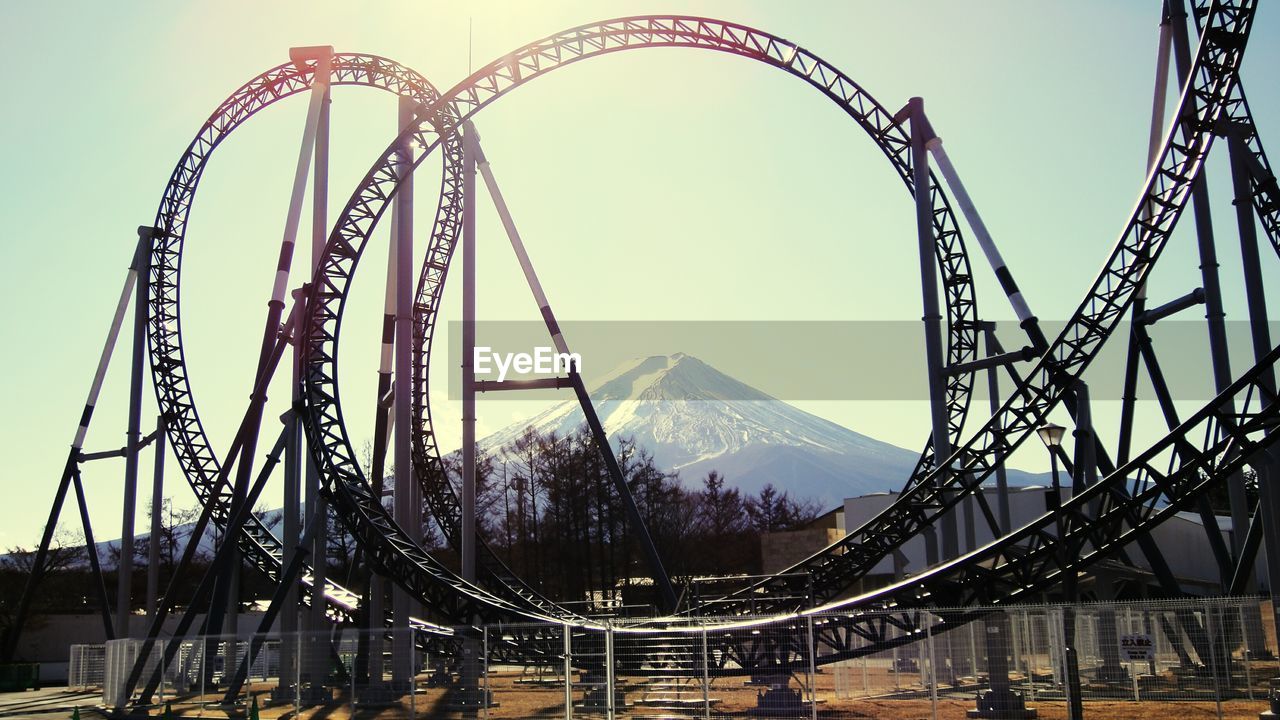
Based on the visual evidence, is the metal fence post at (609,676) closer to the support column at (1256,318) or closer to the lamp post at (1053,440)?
the lamp post at (1053,440)

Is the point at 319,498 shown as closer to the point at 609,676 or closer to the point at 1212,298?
the point at 609,676

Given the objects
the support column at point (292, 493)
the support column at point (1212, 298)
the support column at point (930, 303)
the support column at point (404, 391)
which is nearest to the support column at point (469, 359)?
the support column at point (404, 391)

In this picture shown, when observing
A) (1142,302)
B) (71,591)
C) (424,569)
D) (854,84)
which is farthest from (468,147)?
(71,591)

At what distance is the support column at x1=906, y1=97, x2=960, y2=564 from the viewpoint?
1978 cm

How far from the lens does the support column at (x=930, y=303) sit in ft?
64.9

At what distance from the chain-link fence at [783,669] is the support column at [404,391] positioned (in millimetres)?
592

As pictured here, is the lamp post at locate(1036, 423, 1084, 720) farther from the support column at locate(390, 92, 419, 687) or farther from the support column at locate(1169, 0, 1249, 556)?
the support column at locate(390, 92, 419, 687)

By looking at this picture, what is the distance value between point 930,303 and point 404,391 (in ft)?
32.9

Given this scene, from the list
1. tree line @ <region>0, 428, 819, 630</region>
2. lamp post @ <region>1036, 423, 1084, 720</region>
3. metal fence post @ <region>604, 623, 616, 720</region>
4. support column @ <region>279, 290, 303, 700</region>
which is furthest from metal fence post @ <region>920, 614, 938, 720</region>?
tree line @ <region>0, 428, 819, 630</region>

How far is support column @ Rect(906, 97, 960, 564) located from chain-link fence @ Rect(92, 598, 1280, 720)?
6.88ft

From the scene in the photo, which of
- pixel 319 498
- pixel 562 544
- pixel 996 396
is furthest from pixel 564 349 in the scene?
pixel 562 544

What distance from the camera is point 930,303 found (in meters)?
20.7

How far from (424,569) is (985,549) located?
8.84m

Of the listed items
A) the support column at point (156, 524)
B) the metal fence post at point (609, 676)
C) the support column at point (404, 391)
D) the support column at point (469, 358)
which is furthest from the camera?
the support column at point (156, 524)
